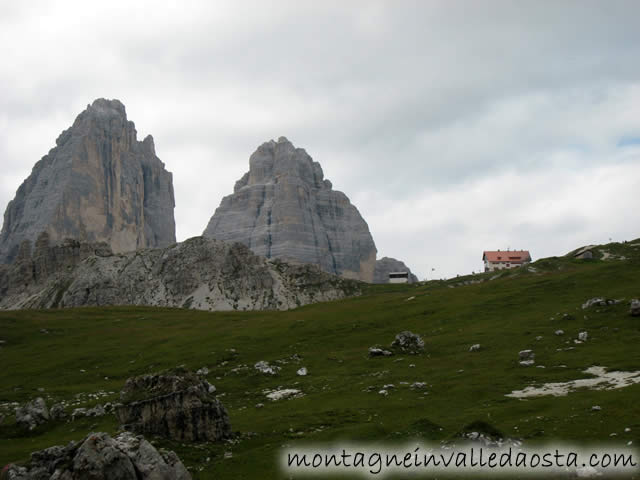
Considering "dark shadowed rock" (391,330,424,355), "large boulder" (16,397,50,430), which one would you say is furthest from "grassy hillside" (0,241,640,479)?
"dark shadowed rock" (391,330,424,355)

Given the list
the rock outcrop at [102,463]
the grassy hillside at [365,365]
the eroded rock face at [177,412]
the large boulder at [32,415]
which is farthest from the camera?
the large boulder at [32,415]

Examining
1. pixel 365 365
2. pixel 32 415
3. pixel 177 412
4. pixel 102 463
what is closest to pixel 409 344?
pixel 365 365

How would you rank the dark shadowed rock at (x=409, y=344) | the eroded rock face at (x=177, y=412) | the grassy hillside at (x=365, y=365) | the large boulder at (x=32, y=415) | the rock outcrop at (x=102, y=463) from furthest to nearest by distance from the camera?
1. the dark shadowed rock at (x=409, y=344)
2. the large boulder at (x=32, y=415)
3. the eroded rock face at (x=177, y=412)
4. the grassy hillside at (x=365, y=365)
5. the rock outcrop at (x=102, y=463)

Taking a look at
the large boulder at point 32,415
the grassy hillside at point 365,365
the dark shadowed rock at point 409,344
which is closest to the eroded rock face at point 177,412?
the grassy hillside at point 365,365

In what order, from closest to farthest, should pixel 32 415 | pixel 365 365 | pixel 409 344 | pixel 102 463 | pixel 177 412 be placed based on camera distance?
pixel 102 463 < pixel 177 412 < pixel 32 415 < pixel 365 365 < pixel 409 344

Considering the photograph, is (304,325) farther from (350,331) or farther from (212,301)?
(212,301)

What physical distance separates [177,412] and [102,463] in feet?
34.1

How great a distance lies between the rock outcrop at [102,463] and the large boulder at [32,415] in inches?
768

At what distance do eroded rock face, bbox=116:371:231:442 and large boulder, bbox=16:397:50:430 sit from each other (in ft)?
37.1

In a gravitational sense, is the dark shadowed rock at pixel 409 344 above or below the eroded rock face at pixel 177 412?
above

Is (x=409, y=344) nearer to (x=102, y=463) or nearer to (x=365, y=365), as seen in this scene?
(x=365, y=365)

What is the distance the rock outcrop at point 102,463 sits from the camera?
2473 cm

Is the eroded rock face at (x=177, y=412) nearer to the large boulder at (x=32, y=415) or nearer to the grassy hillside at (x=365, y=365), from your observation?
the grassy hillside at (x=365, y=365)

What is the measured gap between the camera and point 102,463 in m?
24.7
